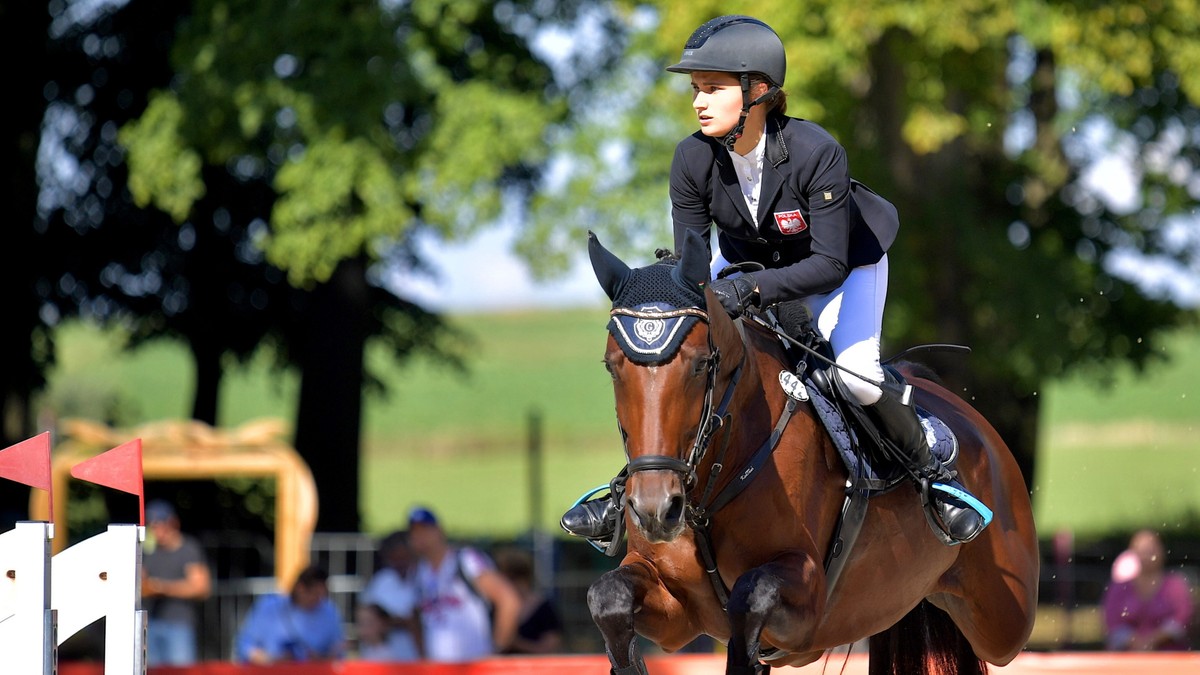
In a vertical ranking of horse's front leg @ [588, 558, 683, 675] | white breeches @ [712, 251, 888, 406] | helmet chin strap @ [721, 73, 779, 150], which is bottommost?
horse's front leg @ [588, 558, 683, 675]

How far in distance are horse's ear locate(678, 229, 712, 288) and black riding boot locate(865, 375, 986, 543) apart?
108cm

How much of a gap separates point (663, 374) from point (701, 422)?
0.78 feet

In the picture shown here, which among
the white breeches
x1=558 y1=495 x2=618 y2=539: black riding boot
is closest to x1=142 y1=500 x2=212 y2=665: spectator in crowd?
x1=558 y1=495 x2=618 y2=539: black riding boot

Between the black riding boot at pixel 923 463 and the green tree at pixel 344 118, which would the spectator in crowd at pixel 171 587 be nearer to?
the green tree at pixel 344 118

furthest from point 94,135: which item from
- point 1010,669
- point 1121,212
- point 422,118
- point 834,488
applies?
point 834,488

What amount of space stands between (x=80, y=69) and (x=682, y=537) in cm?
1587

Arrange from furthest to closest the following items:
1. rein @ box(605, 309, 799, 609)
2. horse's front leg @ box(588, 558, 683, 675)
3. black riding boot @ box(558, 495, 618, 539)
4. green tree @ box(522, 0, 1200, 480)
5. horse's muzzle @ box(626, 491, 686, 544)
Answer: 1. green tree @ box(522, 0, 1200, 480)
2. black riding boot @ box(558, 495, 618, 539)
3. horse's front leg @ box(588, 558, 683, 675)
4. rein @ box(605, 309, 799, 609)
5. horse's muzzle @ box(626, 491, 686, 544)

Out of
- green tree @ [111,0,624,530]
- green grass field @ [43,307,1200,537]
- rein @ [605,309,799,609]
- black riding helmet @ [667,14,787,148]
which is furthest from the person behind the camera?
green grass field @ [43,307,1200,537]

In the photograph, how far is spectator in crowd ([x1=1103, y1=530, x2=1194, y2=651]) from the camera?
9.97 metres

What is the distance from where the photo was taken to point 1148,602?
10.0m

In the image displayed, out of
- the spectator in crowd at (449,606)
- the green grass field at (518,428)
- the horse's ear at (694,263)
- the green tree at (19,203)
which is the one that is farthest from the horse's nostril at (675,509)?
the green grass field at (518,428)

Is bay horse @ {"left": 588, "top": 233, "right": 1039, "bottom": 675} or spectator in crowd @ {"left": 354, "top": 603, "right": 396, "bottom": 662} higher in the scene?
bay horse @ {"left": 588, "top": 233, "right": 1039, "bottom": 675}

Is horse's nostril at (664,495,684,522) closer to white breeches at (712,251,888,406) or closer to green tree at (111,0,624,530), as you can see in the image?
white breeches at (712,251,888,406)

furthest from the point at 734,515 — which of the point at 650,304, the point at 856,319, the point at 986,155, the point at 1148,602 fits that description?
the point at 986,155
